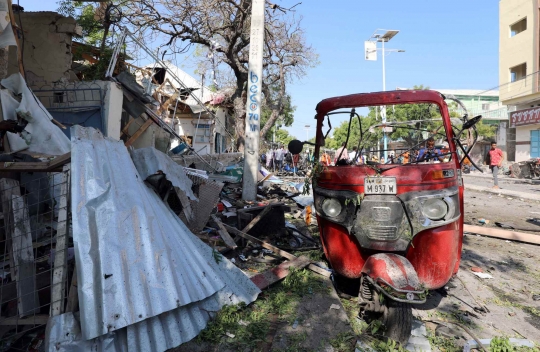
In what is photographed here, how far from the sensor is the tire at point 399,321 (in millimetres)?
2625

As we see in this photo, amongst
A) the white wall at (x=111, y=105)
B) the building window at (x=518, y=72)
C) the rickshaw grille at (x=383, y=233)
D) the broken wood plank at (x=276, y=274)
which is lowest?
the broken wood plank at (x=276, y=274)

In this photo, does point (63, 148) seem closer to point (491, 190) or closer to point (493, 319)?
point (493, 319)

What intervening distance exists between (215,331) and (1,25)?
468 centimetres

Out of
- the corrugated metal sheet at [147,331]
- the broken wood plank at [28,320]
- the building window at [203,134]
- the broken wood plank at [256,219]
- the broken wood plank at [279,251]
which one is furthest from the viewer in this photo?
the building window at [203,134]

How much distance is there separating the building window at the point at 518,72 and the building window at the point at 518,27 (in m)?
2.48

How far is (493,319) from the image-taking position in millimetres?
3219

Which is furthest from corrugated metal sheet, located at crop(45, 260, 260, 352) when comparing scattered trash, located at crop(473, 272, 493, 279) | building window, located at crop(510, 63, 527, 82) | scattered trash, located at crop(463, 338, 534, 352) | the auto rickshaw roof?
building window, located at crop(510, 63, 527, 82)

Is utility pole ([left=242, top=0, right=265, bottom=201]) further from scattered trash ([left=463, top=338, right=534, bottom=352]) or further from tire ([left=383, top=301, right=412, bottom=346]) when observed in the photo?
scattered trash ([left=463, top=338, right=534, bottom=352])

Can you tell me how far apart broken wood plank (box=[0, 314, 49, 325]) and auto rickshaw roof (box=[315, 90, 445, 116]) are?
3140 mm

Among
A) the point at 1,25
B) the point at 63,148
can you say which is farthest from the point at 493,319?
the point at 1,25

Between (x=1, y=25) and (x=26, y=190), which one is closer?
(x=26, y=190)

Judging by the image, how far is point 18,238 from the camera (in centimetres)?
279

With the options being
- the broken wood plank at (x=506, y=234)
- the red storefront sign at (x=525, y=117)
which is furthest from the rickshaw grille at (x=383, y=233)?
the red storefront sign at (x=525, y=117)

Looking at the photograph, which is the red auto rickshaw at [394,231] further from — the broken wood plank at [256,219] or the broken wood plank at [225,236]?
the broken wood plank at [256,219]
